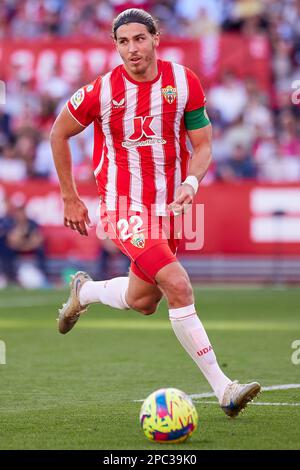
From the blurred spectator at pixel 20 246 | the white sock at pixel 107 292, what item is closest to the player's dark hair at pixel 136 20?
the white sock at pixel 107 292

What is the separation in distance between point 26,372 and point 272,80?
1353 cm

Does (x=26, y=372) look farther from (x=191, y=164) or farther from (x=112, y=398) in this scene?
(x=191, y=164)

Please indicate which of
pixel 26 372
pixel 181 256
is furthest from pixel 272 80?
pixel 26 372

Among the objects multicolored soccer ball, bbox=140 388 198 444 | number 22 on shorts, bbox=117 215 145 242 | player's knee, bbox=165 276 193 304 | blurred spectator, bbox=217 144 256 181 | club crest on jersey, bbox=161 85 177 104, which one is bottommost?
multicolored soccer ball, bbox=140 388 198 444

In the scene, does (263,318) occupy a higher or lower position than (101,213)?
lower

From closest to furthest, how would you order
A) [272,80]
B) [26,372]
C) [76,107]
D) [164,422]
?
[164,422] → [76,107] → [26,372] → [272,80]

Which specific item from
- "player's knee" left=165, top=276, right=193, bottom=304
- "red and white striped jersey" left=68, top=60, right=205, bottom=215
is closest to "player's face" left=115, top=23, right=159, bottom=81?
"red and white striped jersey" left=68, top=60, right=205, bottom=215

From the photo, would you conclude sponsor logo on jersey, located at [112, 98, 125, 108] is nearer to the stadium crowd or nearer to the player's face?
the player's face

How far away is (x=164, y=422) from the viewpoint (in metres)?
6.53

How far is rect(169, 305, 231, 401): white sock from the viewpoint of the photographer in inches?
294

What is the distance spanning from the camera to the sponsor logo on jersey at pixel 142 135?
26.1 feet

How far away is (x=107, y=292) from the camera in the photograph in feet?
28.4

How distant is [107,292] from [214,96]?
13.3 m

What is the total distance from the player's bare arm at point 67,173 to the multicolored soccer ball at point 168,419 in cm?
182
